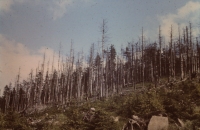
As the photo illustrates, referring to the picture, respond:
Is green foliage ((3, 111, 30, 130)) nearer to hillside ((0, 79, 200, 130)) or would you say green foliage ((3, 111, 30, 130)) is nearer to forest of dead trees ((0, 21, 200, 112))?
hillside ((0, 79, 200, 130))

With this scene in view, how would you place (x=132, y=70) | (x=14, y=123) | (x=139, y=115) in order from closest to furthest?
(x=14, y=123)
(x=139, y=115)
(x=132, y=70)

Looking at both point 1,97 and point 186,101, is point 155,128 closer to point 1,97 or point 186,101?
point 186,101

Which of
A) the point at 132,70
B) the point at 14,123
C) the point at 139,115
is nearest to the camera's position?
the point at 14,123

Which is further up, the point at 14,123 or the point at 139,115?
the point at 139,115

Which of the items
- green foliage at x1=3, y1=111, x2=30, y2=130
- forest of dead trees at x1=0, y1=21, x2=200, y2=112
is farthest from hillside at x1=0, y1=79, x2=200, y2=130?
forest of dead trees at x1=0, y1=21, x2=200, y2=112

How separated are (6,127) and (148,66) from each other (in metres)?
50.1

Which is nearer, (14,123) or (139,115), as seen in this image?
(14,123)

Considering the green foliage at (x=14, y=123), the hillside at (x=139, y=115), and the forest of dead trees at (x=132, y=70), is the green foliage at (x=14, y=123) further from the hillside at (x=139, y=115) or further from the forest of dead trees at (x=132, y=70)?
the forest of dead trees at (x=132, y=70)

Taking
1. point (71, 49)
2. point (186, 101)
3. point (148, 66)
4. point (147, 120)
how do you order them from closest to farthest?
point (147, 120) → point (186, 101) → point (71, 49) → point (148, 66)

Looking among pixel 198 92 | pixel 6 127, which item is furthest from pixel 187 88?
pixel 6 127

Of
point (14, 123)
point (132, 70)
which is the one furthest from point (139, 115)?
point (132, 70)

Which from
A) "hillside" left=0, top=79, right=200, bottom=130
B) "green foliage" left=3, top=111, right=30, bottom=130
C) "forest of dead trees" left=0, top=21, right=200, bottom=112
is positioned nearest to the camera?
"hillside" left=0, top=79, right=200, bottom=130

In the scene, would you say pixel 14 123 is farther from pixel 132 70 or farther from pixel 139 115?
pixel 132 70

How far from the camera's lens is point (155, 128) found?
13.7m
